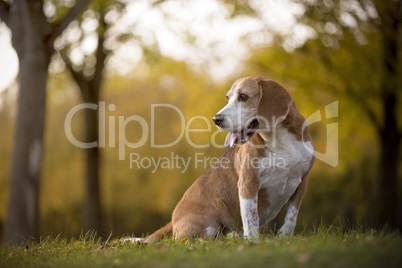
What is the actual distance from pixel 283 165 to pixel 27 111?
4.87 meters

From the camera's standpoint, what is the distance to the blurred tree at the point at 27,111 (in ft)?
25.5

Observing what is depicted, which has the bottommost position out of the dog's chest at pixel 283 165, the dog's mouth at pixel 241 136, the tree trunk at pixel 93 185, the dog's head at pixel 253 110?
the tree trunk at pixel 93 185

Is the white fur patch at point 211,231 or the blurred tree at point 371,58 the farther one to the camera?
the blurred tree at point 371,58

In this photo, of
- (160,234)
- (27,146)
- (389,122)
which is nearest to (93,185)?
(27,146)

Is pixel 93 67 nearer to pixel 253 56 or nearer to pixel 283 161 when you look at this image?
pixel 253 56

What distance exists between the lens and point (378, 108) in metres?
12.2

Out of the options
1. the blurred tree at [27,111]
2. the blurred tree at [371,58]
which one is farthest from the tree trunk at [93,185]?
the blurred tree at [371,58]

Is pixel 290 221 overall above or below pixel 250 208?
below

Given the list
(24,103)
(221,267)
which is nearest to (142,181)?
(24,103)

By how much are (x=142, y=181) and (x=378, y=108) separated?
993 centimetres

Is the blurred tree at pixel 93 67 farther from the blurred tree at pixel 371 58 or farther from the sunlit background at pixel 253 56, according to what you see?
the blurred tree at pixel 371 58

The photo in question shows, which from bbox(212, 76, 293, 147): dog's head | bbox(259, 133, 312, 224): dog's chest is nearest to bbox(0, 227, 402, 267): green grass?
bbox(259, 133, 312, 224): dog's chest

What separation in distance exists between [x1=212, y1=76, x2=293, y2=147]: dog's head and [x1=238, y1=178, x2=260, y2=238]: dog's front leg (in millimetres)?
514

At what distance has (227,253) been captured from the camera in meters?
3.78
